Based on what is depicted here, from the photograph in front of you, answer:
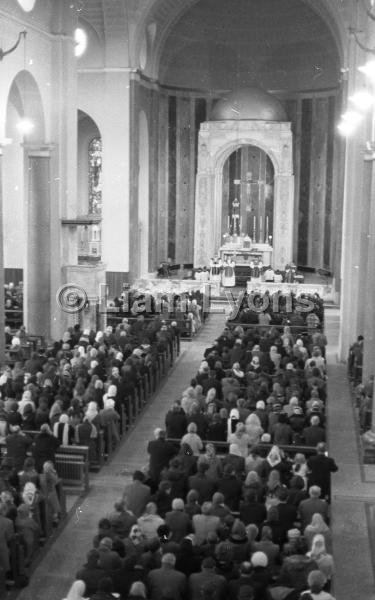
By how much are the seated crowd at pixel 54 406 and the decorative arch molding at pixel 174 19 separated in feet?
49.5

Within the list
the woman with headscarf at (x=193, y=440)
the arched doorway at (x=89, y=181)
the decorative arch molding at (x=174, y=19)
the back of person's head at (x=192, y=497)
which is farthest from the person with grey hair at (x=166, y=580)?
the arched doorway at (x=89, y=181)

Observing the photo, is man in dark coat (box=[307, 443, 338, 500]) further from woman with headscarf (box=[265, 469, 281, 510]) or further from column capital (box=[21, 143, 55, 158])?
column capital (box=[21, 143, 55, 158])

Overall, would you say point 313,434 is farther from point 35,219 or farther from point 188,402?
point 35,219

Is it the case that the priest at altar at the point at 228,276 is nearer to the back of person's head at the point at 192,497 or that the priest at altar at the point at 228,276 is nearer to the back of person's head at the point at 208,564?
the back of person's head at the point at 192,497

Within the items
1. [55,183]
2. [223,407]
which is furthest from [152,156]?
[223,407]

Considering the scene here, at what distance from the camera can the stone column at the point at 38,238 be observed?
Answer: 1005 inches

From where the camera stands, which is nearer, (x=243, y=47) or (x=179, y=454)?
(x=179, y=454)

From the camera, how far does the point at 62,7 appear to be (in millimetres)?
25312

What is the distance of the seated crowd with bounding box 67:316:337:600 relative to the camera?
879cm

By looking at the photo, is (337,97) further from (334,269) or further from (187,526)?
(187,526)

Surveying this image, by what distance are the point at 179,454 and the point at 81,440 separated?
2.61 metres

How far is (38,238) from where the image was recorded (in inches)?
1008

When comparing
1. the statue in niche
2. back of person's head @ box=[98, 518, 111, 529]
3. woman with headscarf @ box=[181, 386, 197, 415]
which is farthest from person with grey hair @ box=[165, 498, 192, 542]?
the statue in niche

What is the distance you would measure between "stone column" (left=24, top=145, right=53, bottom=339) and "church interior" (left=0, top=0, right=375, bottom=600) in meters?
0.04
